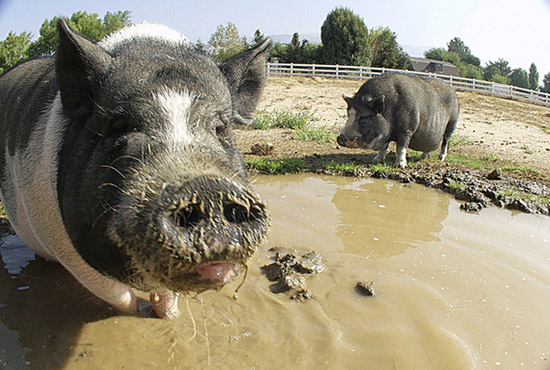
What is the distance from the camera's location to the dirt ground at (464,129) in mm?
9930

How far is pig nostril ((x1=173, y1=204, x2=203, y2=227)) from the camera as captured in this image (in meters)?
1.89

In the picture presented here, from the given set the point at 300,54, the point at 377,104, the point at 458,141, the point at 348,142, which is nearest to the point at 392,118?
the point at 377,104

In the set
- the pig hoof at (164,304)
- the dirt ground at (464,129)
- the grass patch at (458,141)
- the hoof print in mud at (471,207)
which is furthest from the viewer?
the grass patch at (458,141)

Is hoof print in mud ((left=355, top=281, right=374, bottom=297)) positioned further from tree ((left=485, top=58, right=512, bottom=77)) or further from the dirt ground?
tree ((left=485, top=58, right=512, bottom=77))

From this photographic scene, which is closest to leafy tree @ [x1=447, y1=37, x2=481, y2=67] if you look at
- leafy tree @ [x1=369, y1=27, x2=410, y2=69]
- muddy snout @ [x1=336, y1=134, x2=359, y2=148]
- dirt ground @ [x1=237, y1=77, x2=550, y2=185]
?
leafy tree @ [x1=369, y1=27, x2=410, y2=69]

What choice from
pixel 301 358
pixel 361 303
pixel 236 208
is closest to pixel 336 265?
pixel 361 303

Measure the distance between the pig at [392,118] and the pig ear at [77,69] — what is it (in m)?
6.80

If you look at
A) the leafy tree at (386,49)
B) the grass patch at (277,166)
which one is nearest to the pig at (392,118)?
the grass patch at (277,166)

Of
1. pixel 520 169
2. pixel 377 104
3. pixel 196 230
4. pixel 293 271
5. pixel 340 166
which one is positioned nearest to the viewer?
pixel 196 230

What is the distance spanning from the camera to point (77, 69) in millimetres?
2605

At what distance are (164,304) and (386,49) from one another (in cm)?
5029

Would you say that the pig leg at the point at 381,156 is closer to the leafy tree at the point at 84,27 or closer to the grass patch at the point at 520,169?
the grass patch at the point at 520,169

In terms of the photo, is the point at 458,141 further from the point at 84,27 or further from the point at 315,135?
the point at 84,27

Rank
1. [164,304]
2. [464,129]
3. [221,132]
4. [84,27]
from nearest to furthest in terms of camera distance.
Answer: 1. [221,132]
2. [164,304]
3. [464,129]
4. [84,27]
